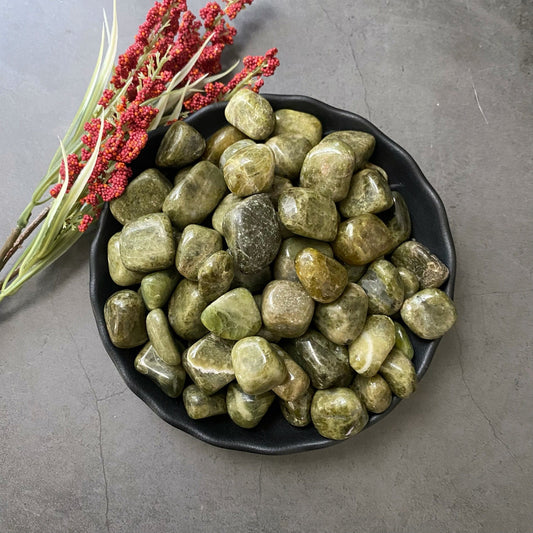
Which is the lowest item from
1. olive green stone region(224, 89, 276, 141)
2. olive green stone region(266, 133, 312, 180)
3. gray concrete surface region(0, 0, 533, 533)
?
gray concrete surface region(0, 0, 533, 533)

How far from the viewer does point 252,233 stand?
68 centimetres

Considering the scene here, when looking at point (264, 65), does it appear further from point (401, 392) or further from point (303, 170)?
point (401, 392)

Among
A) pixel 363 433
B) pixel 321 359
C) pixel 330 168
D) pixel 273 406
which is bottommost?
pixel 363 433

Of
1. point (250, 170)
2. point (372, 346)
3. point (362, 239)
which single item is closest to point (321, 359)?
point (372, 346)

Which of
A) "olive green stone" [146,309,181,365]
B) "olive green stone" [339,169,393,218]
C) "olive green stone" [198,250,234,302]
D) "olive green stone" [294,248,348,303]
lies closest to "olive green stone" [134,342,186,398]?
"olive green stone" [146,309,181,365]

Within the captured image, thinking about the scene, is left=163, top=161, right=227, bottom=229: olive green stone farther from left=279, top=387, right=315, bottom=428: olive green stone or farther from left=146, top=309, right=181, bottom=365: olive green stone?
left=279, top=387, right=315, bottom=428: olive green stone

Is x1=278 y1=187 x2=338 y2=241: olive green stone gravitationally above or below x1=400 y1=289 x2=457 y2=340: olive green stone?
above

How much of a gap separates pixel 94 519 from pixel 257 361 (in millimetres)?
445

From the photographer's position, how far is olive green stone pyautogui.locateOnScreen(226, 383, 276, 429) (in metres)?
0.73

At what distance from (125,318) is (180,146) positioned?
0.84 ft

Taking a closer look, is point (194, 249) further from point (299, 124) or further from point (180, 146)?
point (299, 124)

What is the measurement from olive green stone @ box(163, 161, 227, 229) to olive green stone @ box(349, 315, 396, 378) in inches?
11.2

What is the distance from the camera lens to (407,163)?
2.51 feet

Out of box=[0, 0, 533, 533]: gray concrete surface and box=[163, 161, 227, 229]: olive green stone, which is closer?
box=[163, 161, 227, 229]: olive green stone
